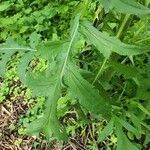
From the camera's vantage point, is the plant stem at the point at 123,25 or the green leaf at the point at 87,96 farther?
the plant stem at the point at 123,25

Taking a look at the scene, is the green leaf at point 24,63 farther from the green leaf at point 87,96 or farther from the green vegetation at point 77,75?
the green leaf at point 87,96

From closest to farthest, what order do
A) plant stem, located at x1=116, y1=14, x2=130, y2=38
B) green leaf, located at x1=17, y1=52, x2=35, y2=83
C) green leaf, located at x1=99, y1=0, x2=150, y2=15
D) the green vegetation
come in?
green leaf, located at x1=99, y1=0, x2=150, y2=15
the green vegetation
plant stem, located at x1=116, y1=14, x2=130, y2=38
green leaf, located at x1=17, y1=52, x2=35, y2=83

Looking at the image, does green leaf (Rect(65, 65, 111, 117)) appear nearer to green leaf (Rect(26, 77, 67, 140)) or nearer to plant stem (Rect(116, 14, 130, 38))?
green leaf (Rect(26, 77, 67, 140))

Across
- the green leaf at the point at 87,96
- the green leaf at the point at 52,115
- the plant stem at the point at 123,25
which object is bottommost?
the green leaf at the point at 52,115

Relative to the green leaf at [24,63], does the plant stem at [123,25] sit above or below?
above

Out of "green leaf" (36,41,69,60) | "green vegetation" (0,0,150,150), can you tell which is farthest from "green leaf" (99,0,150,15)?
"green leaf" (36,41,69,60)

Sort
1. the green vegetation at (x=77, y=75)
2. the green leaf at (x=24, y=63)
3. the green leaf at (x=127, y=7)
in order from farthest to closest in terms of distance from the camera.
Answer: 1. the green leaf at (x=24, y=63)
2. the green vegetation at (x=77, y=75)
3. the green leaf at (x=127, y=7)

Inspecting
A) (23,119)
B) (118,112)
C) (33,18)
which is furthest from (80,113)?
(33,18)

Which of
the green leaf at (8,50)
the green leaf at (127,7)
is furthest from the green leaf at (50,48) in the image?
the green leaf at (8,50)
